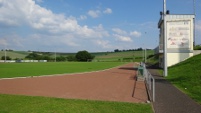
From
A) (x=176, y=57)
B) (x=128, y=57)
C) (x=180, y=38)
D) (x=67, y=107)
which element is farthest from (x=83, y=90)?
(x=128, y=57)

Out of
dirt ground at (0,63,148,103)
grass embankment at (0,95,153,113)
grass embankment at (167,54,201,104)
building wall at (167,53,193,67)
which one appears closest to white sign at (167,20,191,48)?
building wall at (167,53,193,67)

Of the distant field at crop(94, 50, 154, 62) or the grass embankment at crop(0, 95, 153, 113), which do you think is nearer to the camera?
the grass embankment at crop(0, 95, 153, 113)

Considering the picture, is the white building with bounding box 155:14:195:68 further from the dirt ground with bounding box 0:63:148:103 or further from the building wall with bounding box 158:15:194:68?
the dirt ground with bounding box 0:63:148:103

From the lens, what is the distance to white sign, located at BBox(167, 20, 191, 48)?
37125mm

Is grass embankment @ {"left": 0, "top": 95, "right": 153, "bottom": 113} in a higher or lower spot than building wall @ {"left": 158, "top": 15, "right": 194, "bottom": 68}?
lower

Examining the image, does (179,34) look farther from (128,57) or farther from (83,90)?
(128,57)

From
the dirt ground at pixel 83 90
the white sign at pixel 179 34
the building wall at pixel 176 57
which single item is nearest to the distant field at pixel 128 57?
the building wall at pixel 176 57

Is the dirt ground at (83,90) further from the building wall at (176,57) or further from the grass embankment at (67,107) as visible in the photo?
the building wall at (176,57)

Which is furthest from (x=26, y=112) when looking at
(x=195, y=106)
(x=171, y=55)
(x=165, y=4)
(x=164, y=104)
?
(x=171, y=55)

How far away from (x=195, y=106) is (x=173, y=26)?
99.6 ft

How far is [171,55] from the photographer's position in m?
38.0

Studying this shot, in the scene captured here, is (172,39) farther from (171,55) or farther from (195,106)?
(195,106)

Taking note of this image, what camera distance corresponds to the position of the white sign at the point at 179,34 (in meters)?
37.1

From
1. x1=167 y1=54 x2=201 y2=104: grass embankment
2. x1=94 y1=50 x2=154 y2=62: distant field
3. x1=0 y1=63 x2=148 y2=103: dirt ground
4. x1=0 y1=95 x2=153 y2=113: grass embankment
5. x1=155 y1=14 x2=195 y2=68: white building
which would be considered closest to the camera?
x1=0 y1=95 x2=153 y2=113: grass embankment
